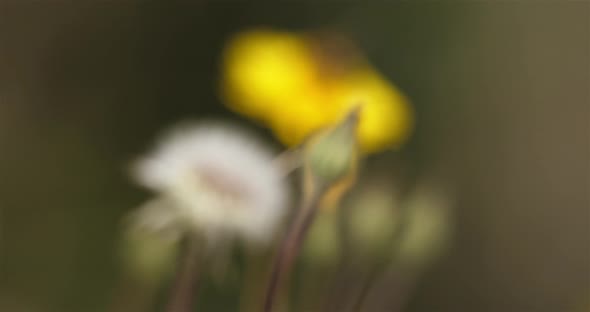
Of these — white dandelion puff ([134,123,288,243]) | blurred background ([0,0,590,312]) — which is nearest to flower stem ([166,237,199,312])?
white dandelion puff ([134,123,288,243])

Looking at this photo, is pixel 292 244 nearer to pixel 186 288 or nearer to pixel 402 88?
pixel 186 288

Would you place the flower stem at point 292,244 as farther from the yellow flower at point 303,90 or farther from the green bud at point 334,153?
the yellow flower at point 303,90

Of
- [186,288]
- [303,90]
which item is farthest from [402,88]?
[186,288]

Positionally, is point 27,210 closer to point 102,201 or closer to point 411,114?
point 102,201

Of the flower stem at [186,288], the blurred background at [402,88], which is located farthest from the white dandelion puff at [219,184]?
the blurred background at [402,88]

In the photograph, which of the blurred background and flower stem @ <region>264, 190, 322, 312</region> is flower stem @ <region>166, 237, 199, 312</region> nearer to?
flower stem @ <region>264, 190, 322, 312</region>

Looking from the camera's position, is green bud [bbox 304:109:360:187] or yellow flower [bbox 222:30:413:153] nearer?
green bud [bbox 304:109:360:187]
